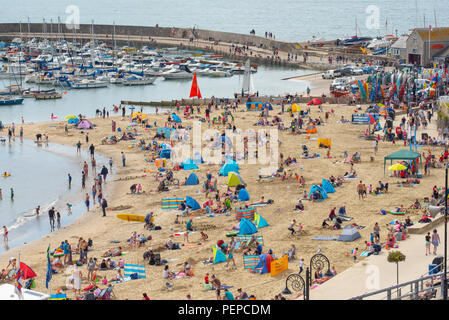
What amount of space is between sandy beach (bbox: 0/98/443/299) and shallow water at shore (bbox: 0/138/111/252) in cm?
92

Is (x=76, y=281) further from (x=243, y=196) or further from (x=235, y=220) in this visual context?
(x=243, y=196)

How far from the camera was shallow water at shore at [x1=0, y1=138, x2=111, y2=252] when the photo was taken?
32188 mm

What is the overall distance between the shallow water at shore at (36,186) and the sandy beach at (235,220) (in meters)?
0.92

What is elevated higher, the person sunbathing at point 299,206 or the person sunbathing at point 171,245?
the person sunbathing at point 299,206

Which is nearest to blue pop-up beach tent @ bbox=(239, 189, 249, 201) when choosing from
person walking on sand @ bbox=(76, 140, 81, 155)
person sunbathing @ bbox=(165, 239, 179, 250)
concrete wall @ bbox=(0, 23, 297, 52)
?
person sunbathing @ bbox=(165, 239, 179, 250)

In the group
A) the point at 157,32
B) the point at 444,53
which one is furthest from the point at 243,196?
the point at 157,32

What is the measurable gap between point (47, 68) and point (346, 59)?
36341 millimetres

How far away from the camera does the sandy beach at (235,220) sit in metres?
21.9

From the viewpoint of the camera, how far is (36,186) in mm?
39406

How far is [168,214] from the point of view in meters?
30.5

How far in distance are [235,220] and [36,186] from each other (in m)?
15.6

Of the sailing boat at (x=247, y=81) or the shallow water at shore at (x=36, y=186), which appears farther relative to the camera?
the sailing boat at (x=247, y=81)

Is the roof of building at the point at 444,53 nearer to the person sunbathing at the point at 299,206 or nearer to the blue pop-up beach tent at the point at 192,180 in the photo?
the blue pop-up beach tent at the point at 192,180

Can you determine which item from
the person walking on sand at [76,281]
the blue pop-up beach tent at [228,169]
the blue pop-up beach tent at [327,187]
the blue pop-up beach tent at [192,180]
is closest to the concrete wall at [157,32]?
the blue pop-up beach tent at [228,169]
